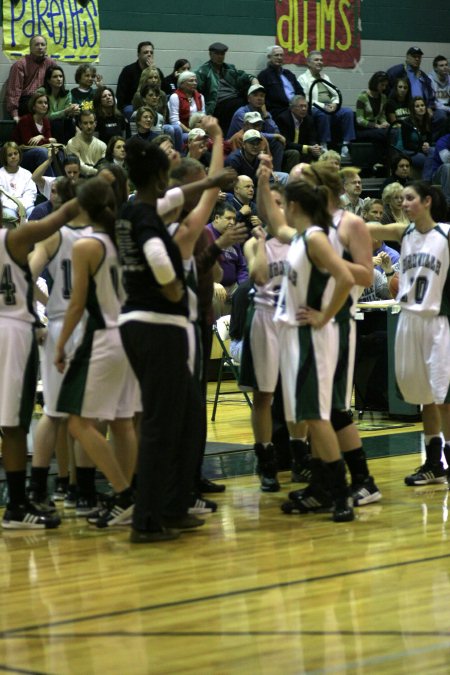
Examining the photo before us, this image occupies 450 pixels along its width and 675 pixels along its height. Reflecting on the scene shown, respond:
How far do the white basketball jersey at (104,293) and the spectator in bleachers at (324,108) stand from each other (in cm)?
1042

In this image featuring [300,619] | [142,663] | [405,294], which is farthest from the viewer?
[405,294]

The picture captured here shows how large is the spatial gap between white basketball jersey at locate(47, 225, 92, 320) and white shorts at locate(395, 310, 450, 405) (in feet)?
6.57

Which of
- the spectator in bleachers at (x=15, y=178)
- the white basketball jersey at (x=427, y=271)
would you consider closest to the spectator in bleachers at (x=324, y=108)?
the spectator in bleachers at (x=15, y=178)

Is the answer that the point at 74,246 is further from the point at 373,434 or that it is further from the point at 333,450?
the point at 373,434

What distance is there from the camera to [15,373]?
19.9 ft

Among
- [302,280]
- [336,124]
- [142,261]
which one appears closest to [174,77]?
[336,124]

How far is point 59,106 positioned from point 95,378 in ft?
28.8

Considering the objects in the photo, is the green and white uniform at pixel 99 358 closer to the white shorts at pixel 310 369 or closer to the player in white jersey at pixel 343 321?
the white shorts at pixel 310 369

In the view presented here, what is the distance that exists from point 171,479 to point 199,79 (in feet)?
35.5

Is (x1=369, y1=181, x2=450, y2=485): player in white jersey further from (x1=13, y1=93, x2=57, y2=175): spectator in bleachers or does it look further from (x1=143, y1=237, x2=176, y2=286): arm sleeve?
(x1=13, y1=93, x2=57, y2=175): spectator in bleachers

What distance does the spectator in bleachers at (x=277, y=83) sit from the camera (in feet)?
53.1

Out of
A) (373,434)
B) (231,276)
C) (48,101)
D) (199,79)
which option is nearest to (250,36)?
(199,79)

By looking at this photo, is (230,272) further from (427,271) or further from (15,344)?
(15,344)

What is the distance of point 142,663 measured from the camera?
154 inches
